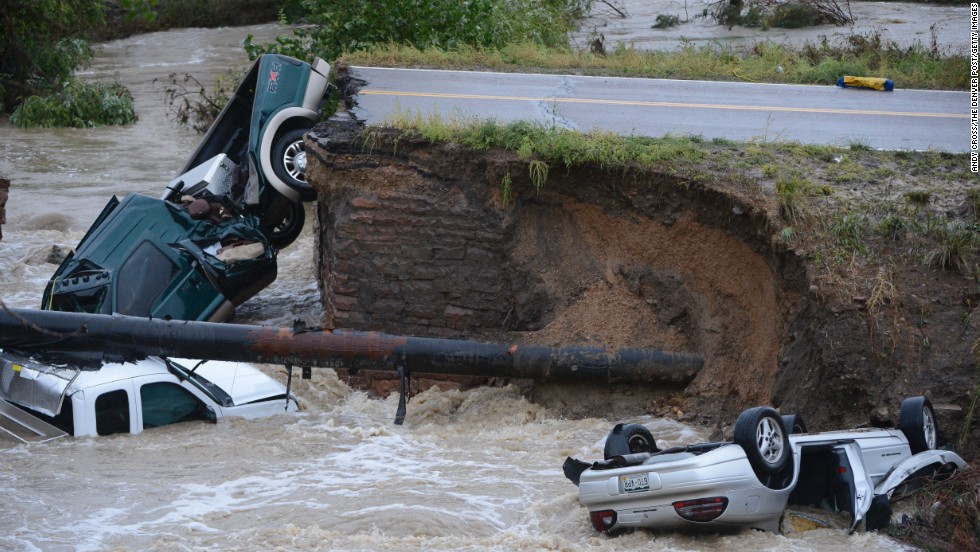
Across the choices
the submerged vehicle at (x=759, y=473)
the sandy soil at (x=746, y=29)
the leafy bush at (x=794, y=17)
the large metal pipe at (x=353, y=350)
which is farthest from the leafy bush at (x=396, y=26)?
the submerged vehicle at (x=759, y=473)

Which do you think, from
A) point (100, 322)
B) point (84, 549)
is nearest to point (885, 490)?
point (84, 549)

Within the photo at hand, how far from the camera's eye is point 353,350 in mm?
10047

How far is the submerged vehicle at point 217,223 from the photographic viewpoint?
11680mm

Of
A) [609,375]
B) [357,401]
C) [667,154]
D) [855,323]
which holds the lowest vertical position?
[357,401]

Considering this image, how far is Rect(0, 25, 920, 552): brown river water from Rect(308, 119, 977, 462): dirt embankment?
2.62 ft

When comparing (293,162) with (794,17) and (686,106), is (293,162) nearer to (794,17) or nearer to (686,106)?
(686,106)

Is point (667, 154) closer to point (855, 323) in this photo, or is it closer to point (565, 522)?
point (855, 323)

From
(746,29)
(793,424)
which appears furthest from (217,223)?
(746,29)

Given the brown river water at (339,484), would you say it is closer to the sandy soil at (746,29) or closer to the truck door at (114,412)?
the truck door at (114,412)

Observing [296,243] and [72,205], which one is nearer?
[296,243]

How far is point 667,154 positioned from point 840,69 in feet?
22.4

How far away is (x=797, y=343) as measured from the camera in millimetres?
9234

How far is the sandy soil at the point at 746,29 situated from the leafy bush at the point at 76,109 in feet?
38.3

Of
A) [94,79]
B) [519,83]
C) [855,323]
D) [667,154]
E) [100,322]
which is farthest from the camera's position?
[94,79]
